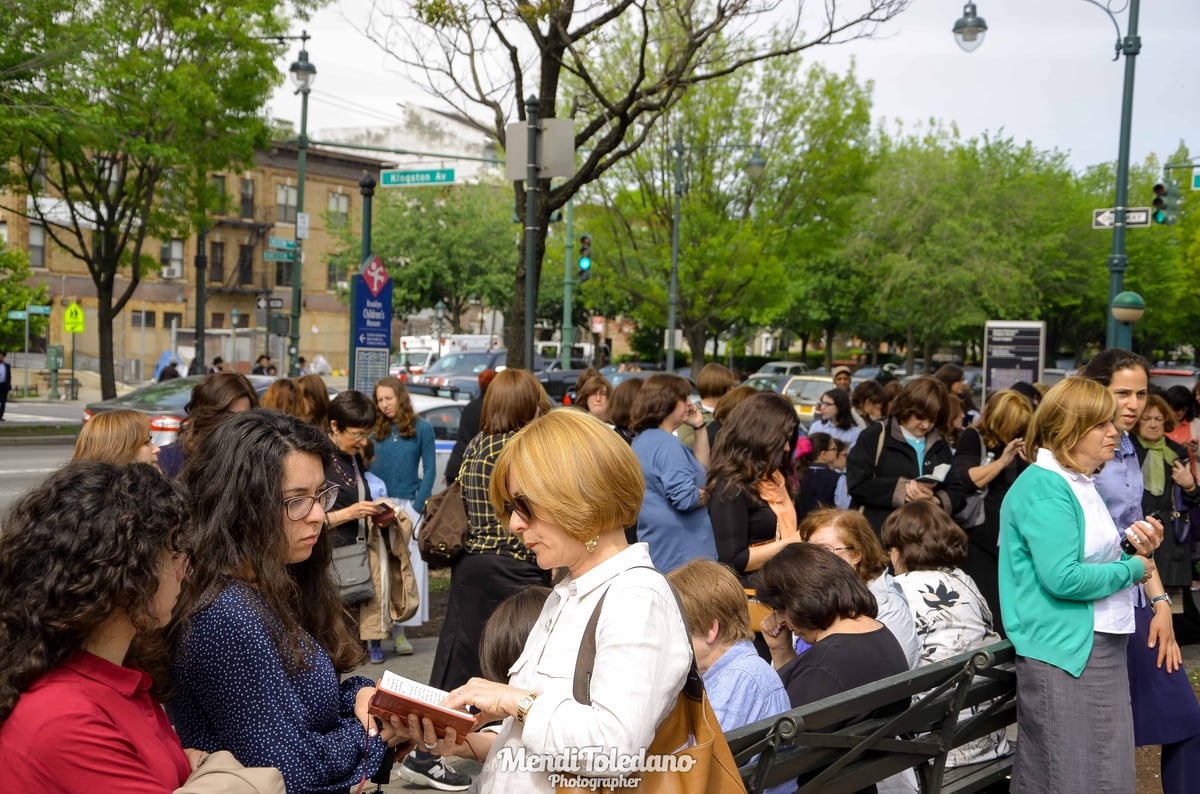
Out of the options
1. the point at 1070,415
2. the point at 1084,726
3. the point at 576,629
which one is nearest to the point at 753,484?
the point at 1070,415

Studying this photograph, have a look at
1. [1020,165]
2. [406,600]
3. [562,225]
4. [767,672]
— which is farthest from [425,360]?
[767,672]

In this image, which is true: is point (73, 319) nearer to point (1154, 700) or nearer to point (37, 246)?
point (37, 246)

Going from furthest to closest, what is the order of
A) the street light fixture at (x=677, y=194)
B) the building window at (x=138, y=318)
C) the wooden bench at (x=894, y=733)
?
the building window at (x=138, y=318) < the street light fixture at (x=677, y=194) < the wooden bench at (x=894, y=733)

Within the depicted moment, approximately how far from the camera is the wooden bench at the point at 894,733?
304 centimetres

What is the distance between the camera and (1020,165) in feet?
160

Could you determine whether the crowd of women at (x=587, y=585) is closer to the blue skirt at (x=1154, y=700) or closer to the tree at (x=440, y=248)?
the blue skirt at (x=1154, y=700)

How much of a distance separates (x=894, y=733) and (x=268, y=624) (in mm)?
2287

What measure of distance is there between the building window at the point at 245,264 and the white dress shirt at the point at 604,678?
57295 millimetres

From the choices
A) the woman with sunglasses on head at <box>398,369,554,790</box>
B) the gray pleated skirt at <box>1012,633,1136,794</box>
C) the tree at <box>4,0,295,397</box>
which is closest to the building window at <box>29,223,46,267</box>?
the tree at <box>4,0,295,397</box>

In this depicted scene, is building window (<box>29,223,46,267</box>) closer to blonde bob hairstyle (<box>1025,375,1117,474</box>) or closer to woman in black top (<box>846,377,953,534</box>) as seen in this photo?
woman in black top (<box>846,377,953,534</box>)

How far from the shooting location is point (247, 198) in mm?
55812

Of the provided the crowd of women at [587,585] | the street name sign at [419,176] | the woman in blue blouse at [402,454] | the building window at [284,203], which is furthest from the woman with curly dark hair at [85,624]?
the building window at [284,203]

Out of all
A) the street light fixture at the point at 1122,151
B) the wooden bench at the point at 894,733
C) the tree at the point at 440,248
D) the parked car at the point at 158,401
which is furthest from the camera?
the tree at the point at 440,248

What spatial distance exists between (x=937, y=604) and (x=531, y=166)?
5816 millimetres
